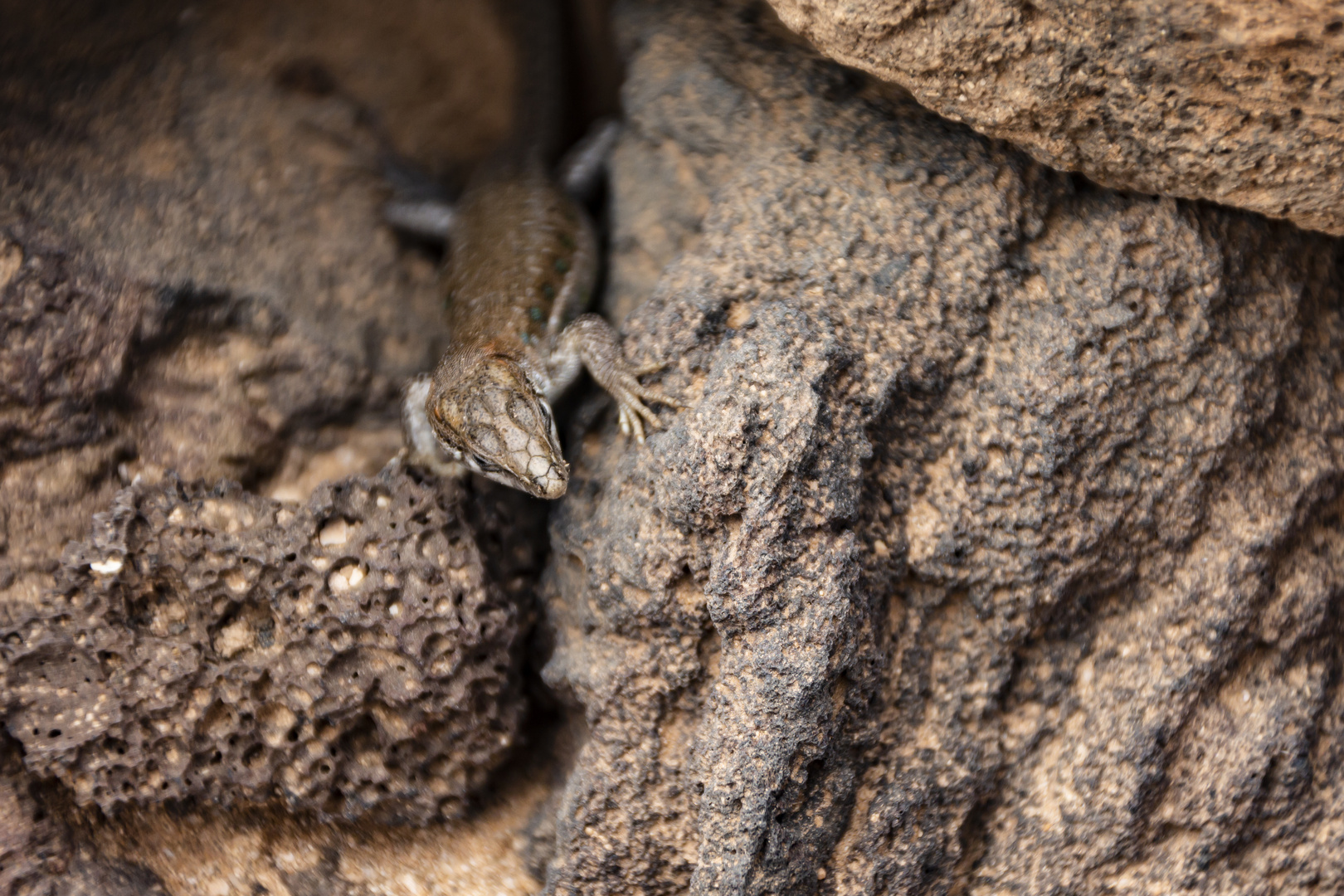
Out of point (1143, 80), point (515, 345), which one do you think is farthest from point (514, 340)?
point (1143, 80)

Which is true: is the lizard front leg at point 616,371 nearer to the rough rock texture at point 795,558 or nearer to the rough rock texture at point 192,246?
the rough rock texture at point 795,558

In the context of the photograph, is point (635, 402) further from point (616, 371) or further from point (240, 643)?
point (240, 643)

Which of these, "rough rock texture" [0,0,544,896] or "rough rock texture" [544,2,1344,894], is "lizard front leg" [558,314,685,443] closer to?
"rough rock texture" [544,2,1344,894]

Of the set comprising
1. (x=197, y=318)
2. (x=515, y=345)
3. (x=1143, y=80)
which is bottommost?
(x=197, y=318)

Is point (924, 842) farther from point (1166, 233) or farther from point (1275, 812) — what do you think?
point (1166, 233)

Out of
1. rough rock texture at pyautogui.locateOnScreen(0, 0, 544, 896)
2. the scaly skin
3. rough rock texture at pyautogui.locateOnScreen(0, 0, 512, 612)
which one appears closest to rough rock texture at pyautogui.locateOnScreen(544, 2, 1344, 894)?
the scaly skin

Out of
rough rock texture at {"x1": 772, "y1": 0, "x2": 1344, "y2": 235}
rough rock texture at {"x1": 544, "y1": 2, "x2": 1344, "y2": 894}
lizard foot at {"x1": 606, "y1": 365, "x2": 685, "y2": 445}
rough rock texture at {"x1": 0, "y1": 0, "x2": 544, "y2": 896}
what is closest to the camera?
rough rock texture at {"x1": 772, "y1": 0, "x2": 1344, "y2": 235}

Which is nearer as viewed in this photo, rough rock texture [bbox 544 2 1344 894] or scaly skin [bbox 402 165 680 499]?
rough rock texture [bbox 544 2 1344 894]
